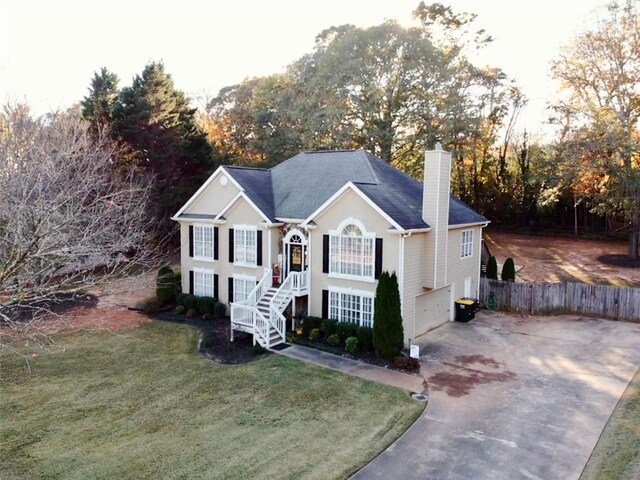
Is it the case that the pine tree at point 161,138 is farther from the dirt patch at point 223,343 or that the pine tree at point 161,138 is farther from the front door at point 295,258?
the front door at point 295,258

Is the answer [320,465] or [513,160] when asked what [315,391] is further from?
[513,160]

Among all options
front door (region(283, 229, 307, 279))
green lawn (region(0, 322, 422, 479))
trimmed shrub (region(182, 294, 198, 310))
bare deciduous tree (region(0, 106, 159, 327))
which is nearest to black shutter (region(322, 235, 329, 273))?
front door (region(283, 229, 307, 279))

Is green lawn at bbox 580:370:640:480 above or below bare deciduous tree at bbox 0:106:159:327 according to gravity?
below

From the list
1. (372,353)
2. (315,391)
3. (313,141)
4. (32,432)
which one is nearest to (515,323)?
(372,353)

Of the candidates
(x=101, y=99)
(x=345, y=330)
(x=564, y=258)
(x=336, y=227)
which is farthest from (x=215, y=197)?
(x=564, y=258)

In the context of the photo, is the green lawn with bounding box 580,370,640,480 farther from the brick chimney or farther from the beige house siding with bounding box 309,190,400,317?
the beige house siding with bounding box 309,190,400,317
